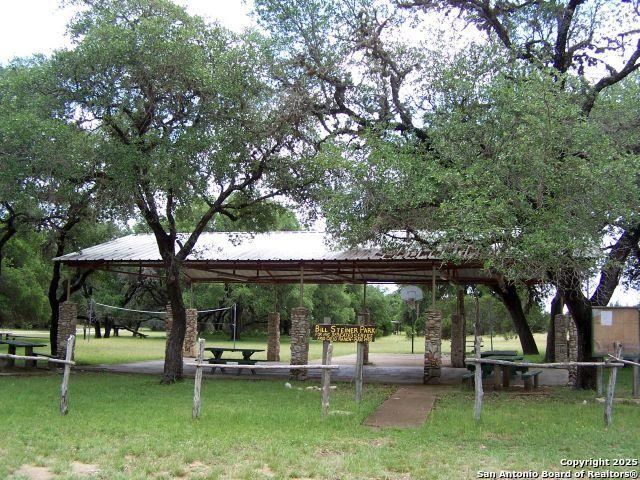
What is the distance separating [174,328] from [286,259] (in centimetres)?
355

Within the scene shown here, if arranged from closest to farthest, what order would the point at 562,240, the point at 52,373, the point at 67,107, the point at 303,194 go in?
1. the point at 562,240
2. the point at 67,107
3. the point at 303,194
4. the point at 52,373

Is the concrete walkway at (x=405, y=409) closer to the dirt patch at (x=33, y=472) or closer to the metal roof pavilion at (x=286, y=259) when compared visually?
the metal roof pavilion at (x=286, y=259)

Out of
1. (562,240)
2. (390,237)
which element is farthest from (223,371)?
(562,240)

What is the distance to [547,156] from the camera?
10.3 m

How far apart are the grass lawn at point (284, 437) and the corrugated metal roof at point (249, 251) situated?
16.2 ft

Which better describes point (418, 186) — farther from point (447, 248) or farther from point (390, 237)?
point (390, 237)

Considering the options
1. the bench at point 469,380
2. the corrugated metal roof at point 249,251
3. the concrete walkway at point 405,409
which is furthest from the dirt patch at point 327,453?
the bench at point 469,380

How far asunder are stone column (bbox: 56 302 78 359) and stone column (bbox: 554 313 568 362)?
53.4 ft

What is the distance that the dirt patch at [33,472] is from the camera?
6.11m

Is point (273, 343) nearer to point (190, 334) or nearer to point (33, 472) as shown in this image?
point (190, 334)

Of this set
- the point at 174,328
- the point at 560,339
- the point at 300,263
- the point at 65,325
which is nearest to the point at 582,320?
the point at 300,263

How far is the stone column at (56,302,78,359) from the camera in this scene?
18.5m

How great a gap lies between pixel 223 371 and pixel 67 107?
351 inches

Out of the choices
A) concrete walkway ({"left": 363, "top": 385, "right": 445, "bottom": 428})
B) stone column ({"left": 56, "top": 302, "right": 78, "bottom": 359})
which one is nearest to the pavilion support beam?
concrete walkway ({"left": 363, "top": 385, "right": 445, "bottom": 428})
